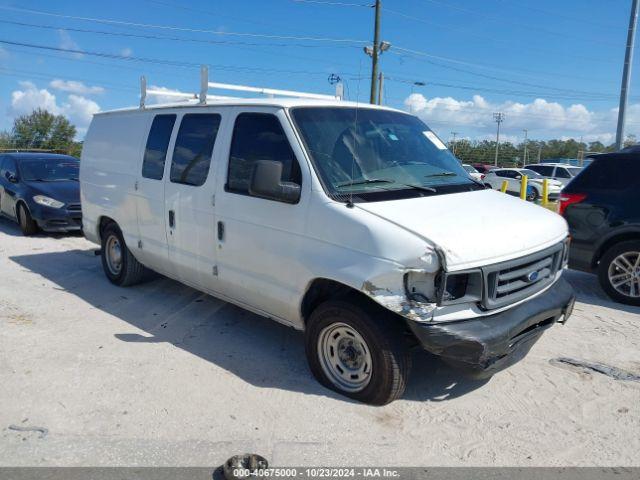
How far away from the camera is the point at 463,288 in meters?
3.38

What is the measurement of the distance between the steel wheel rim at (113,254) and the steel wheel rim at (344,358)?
3.65 metres

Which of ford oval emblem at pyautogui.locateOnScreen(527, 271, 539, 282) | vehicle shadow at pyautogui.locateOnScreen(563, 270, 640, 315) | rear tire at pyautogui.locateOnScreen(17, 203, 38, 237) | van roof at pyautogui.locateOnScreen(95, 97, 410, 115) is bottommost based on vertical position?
vehicle shadow at pyautogui.locateOnScreen(563, 270, 640, 315)

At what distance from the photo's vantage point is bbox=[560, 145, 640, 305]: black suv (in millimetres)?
6188

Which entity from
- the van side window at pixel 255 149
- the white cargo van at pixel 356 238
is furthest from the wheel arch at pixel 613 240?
the van side window at pixel 255 149

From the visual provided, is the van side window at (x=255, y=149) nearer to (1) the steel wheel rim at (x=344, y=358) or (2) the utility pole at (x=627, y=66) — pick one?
(1) the steel wheel rim at (x=344, y=358)

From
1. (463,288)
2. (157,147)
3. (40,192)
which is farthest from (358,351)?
(40,192)

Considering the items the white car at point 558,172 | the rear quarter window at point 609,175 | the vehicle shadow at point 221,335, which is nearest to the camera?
the vehicle shadow at point 221,335

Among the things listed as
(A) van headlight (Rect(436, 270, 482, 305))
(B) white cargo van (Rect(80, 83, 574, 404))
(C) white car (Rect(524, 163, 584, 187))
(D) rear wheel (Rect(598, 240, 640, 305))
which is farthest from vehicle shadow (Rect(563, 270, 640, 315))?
(C) white car (Rect(524, 163, 584, 187))

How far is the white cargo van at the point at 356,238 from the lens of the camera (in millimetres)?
3350

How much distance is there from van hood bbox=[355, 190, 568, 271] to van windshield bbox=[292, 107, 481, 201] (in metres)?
0.21

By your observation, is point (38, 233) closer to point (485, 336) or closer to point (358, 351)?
point (358, 351)

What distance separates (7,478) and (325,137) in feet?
9.91

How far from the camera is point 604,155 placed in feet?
21.8

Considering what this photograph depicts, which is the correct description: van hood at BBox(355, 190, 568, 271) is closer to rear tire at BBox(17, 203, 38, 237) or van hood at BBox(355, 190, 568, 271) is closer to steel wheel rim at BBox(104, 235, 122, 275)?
steel wheel rim at BBox(104, 235, 122, 275)
